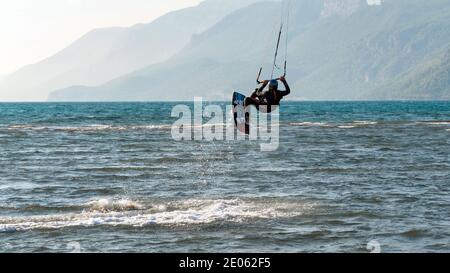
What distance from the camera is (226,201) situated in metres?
24.2

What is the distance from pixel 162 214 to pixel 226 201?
3.24m

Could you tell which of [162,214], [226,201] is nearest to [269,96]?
[226,201]

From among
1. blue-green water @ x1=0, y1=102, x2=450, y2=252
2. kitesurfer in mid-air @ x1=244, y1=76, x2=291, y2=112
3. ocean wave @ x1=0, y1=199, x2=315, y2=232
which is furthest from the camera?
kitesurfer in mid-air @ x1=244, y1=76, x2=291, y2=112

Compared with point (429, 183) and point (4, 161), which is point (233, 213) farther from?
point (4, 161)

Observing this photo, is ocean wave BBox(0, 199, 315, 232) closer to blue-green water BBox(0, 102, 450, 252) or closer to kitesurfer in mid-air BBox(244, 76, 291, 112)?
blue-green water BBox(0, 102, 450, 252)

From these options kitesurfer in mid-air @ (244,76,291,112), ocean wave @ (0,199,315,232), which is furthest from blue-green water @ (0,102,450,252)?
kitesurfer in mid-air @ (244,76,291,112)

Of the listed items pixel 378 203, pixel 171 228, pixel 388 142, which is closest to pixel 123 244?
pixel 171 228

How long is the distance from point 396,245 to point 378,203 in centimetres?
577

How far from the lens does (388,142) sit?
5341 centimetres

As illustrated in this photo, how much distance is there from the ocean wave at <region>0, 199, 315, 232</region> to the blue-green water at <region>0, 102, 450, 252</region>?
0.10 feet

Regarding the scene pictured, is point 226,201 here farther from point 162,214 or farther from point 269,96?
point 269,96

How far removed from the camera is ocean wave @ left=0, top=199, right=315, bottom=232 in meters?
20.3

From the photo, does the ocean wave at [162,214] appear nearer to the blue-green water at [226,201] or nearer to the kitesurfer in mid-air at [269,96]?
the blue-green water at [226,201]

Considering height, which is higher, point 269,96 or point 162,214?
point 269,96
